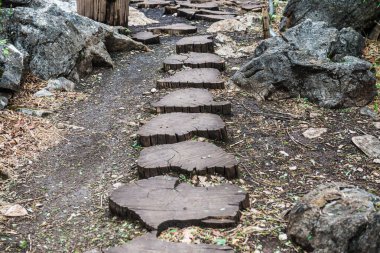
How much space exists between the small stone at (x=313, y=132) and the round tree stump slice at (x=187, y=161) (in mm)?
1031

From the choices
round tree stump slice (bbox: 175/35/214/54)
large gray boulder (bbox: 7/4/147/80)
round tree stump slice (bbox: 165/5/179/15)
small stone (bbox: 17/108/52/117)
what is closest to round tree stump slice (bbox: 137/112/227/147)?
small stone (bbox: 17/108/52/117)

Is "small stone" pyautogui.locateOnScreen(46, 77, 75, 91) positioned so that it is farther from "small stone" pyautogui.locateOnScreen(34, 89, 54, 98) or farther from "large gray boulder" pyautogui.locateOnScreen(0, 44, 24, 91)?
"large gray boulder" pyautogui.locateOnScreen(0, 44, 24, 91)

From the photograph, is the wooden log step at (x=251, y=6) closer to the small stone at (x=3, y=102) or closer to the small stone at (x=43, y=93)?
the small stone at (x=43, y=93)

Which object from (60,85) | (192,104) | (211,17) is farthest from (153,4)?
(192,104)

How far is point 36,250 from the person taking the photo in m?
2.66

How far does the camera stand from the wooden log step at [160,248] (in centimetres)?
244

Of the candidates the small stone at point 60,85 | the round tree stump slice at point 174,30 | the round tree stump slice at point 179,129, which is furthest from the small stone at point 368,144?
the round tree stump slice at point 174,30

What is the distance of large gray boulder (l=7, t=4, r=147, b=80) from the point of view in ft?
17.6

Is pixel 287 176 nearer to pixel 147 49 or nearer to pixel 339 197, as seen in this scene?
pixel 339 197

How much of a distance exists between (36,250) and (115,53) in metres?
4.35

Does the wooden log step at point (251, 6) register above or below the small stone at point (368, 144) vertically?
above

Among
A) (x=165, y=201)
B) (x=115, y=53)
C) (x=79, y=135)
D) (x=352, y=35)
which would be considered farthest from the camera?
(x=115, y=53)

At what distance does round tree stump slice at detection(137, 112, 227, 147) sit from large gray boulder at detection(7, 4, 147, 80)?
194 cm

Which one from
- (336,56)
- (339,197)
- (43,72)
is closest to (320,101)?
(336,56)
